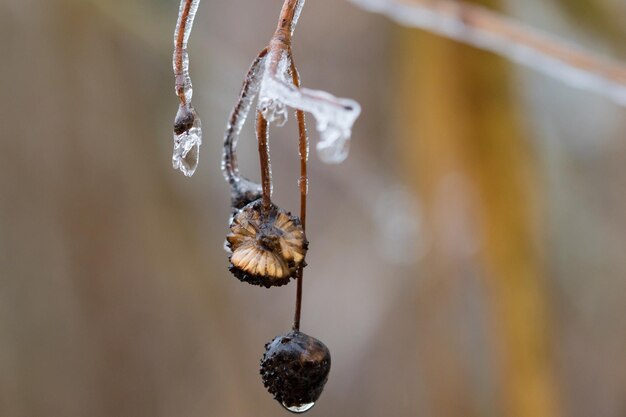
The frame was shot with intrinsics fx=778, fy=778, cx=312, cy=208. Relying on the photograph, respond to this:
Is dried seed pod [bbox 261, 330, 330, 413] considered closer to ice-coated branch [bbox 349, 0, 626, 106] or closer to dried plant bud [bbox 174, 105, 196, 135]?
dried plant bud [bbox 174, 105, 196, 135]

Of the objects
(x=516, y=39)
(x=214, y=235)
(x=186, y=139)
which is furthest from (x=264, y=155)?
(x=214, y=235)

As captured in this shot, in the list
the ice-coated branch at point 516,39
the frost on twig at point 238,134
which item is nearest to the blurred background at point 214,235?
the ice-coated branch at point 516,39

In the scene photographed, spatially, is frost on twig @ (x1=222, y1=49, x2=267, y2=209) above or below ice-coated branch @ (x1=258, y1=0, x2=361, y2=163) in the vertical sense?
above

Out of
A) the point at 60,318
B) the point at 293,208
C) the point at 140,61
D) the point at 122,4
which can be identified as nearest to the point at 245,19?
the point at 293,208

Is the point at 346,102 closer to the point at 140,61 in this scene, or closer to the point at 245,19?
the point at 140,61

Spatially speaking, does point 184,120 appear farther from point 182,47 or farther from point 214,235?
point 214,235

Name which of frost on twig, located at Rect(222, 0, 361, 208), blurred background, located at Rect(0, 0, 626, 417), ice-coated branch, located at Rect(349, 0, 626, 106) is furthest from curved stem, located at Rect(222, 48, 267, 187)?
blurred background, located at Rect(0, 0, 626, 417)
